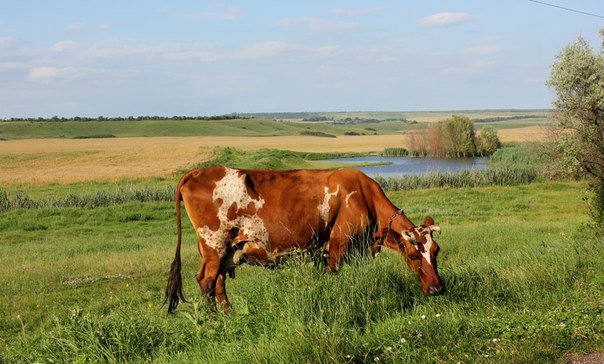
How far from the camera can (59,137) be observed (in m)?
133

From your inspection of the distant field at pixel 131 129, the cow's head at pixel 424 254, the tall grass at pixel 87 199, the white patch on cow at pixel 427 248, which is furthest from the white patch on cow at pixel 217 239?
the distant field at pixel 131 129

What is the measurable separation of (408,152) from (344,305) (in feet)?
286

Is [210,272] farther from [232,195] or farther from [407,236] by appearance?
[407,236]

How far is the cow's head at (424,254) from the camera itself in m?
7.44

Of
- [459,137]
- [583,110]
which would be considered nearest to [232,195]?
[583,110]

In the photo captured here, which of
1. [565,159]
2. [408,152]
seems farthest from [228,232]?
[408,152]

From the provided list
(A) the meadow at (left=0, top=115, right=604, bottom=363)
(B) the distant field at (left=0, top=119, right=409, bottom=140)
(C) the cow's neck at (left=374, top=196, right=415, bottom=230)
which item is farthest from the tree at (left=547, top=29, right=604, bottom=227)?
(B) the distant field at (left=0, top=119, right=409, bottom=140)

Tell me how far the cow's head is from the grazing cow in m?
0.35

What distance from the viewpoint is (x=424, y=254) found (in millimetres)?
7738

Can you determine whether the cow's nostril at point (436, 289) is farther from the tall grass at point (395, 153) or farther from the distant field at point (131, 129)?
the distant field at point (131, 129)

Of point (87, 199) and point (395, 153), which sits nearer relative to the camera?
point (87, 199)

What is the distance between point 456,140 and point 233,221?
256ft

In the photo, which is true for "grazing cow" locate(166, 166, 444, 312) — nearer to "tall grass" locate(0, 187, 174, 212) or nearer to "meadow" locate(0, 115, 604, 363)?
"meadow" locate(0, 115, 604, 363)

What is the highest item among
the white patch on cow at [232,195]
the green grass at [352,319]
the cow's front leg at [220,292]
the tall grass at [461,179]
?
the white patch on cow at [232,195]
